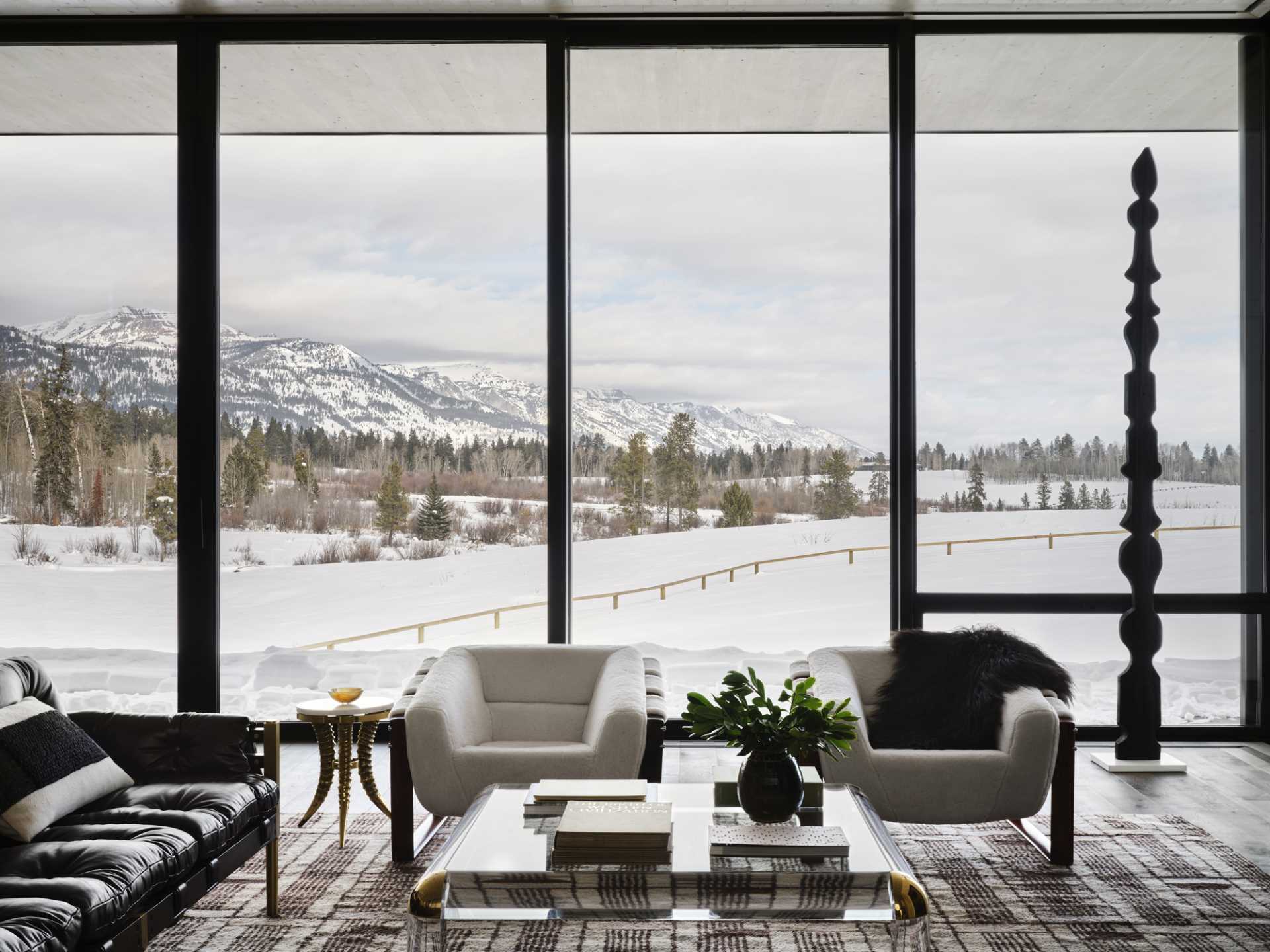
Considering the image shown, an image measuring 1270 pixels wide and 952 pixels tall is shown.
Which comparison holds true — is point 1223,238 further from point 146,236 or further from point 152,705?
point 152,705

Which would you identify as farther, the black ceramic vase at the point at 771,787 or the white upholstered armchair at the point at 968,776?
the white upholstered armchair at the point at 968,776

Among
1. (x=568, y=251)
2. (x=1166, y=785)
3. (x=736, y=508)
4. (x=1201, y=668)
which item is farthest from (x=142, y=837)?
(x=1201, y=668)

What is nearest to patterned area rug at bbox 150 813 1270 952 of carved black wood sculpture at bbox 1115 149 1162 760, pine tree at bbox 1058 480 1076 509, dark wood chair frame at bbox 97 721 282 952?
dark wood chair frame at bbox 97 721 282 952

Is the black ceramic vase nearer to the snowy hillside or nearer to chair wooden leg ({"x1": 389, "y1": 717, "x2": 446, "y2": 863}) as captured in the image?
chair wooden leg ({"x1": 389, "y1": 717, "x2": 446, "y2": 863})

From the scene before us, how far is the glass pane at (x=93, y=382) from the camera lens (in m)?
5.04

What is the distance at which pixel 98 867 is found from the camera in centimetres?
232

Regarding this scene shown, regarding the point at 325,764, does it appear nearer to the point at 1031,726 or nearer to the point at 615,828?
the point at 615,828

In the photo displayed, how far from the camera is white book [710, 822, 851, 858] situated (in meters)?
2.50

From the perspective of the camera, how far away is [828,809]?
288 centimetres

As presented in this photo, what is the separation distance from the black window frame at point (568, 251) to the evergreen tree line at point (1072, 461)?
0.12 m

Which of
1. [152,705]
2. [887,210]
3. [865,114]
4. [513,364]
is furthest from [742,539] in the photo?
[152,705]

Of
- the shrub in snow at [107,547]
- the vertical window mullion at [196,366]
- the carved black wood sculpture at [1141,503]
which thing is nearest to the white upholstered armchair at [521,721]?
the vertical window mullion at [196,366]

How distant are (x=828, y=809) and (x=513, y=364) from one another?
9.59 ft

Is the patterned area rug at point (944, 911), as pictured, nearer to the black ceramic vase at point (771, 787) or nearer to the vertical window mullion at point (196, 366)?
the black ceramic vase at point (771, 787)
